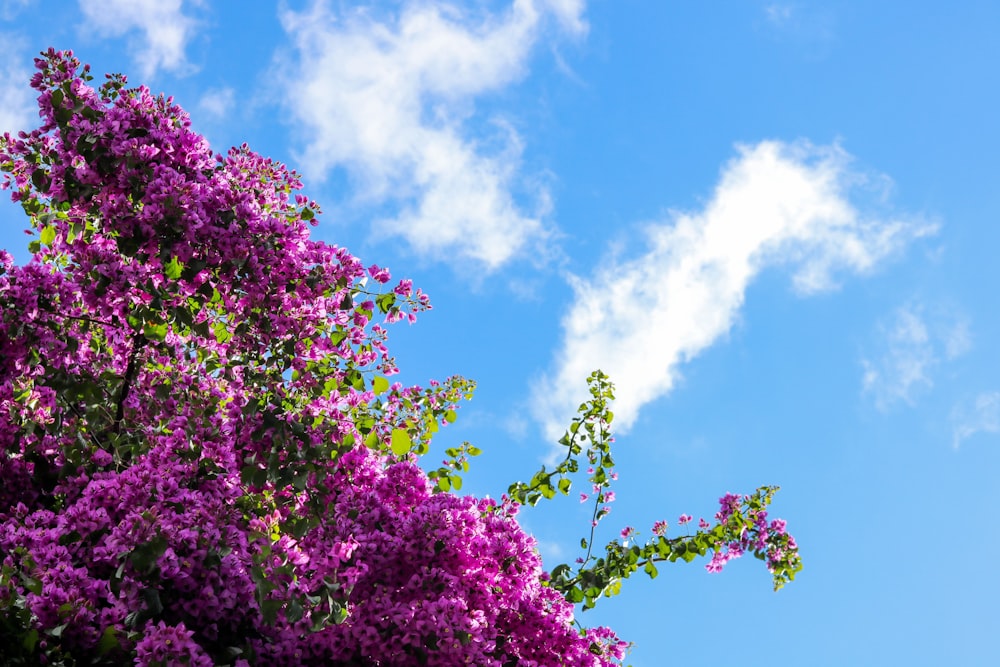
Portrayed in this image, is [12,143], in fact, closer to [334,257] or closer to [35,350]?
[35,350]

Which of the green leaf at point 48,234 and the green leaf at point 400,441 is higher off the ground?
the green leaf at point 48,234

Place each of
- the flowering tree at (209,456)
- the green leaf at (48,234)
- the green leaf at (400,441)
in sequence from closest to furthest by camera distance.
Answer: the flowering tree at (209,456) → the green leaf at (400,441) → the green leaf at (48,234)

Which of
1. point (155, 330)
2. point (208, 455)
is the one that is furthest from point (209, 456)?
point (155, 330)

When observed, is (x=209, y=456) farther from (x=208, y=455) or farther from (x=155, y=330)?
(x=155, y=330)

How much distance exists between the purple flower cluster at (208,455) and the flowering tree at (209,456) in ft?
0.07

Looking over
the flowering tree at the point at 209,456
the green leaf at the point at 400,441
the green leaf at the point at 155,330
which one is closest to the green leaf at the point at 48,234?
the flowering tree at the point at 209,456

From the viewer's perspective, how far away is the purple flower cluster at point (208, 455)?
6762 millimetres

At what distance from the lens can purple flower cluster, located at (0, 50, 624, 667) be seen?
22.2 feet

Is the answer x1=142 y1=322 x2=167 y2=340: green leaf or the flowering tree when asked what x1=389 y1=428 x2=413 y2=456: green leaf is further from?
x1=142 y1=322 x2=167 y2=340: green leaf

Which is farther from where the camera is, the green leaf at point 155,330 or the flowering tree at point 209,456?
the green leaf at point 155,330

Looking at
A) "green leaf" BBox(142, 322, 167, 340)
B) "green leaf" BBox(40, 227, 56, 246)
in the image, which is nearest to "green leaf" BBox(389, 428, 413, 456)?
"green leaf" BBox(142, 322, 167, 340)

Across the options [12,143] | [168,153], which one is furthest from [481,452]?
[12,143]

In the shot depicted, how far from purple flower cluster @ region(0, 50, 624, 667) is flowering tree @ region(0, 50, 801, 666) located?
20 millimetres

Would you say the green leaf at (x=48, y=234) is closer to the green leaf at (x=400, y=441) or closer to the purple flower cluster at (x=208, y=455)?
the purple flower cluster at (x=208, y=455)
